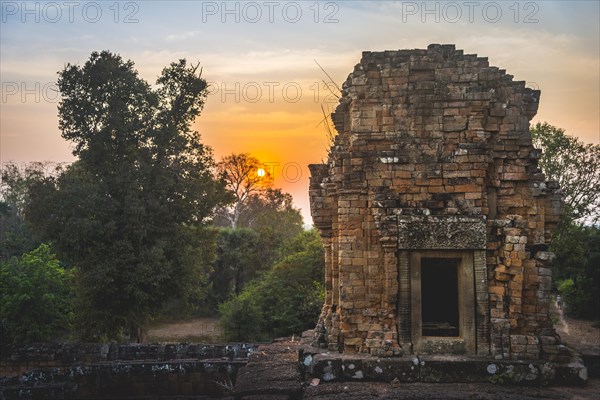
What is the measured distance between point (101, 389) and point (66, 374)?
765 millimetres

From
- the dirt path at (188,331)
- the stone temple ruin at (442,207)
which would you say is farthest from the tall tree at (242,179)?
the stone temple ruin at (442,207)

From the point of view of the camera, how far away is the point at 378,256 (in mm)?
8422

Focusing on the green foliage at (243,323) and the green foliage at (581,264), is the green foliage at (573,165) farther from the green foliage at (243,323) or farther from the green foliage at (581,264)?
the green foliage at (243,323)

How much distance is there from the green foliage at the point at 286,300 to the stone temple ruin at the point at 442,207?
10729 mm

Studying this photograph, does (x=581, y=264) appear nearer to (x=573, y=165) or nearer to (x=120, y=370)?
(x=573, y=165)

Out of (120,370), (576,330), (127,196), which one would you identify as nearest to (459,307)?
(120,370)

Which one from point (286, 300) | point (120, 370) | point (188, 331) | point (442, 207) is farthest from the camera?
point (188, 331)

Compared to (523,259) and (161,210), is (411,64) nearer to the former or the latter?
(523,259)

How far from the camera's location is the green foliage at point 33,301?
609 inches

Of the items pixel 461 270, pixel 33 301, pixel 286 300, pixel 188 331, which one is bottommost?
pixel 188 331

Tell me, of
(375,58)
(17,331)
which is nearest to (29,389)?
(17,331)

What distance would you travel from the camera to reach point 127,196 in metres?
17.0

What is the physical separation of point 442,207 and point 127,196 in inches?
441

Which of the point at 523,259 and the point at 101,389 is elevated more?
the point at 523,259
